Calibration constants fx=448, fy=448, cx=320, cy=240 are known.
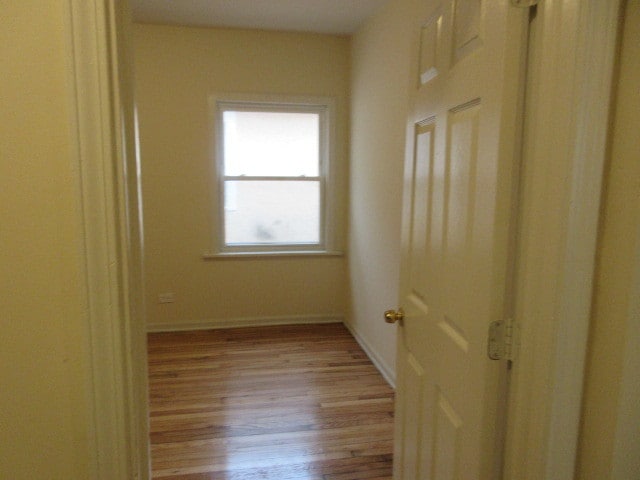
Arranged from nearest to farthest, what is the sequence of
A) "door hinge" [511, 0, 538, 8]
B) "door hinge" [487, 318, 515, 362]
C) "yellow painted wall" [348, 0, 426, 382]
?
"door hinge" [511, 0, 538, 8], "door hinge" [487, 318, 515, 362], "yellow painted wall" [348, 0, 426, 382]

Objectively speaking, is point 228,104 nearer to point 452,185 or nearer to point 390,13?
point 390,13

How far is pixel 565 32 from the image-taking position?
2.76 ft

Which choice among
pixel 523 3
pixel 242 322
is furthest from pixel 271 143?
pixel 523 3

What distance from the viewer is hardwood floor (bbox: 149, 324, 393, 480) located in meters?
2.15

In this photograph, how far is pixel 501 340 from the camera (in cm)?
102

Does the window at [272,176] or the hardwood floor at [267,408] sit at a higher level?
the window at [272,176]

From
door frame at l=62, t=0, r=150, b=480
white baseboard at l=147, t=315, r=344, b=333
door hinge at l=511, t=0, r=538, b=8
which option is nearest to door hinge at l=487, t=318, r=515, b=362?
door hinge at l=511, t=0, r=538, b=8

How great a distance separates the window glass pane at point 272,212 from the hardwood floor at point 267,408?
0.88m

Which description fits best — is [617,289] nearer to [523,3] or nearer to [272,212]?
[523,3]

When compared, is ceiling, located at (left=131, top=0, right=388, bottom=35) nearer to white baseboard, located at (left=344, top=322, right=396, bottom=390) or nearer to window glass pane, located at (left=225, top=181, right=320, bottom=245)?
window glass pane, located at (left=225, top=181, right=320, bottom=245)

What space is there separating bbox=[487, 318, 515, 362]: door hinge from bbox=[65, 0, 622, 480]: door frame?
0.03 meters

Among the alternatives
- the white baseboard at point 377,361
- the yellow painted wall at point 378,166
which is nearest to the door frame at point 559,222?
the yellow painted wall at point 378,166

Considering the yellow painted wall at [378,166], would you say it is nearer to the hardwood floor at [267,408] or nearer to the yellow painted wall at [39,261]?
the hardwood floor at [267,408]

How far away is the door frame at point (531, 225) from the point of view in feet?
2.51
